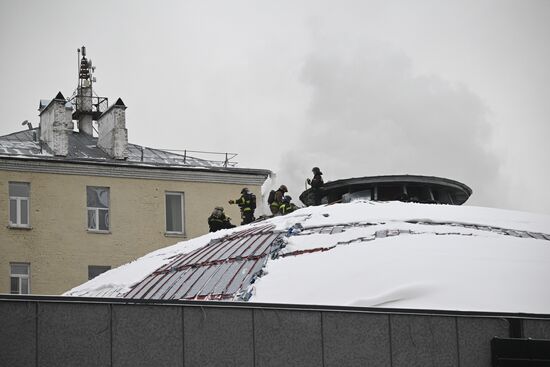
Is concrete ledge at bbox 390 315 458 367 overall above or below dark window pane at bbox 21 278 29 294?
below

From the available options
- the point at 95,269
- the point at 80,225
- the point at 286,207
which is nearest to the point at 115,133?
the point at 80,225

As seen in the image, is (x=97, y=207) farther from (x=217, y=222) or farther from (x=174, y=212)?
(x=217, y=222)

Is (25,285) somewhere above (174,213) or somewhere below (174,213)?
below

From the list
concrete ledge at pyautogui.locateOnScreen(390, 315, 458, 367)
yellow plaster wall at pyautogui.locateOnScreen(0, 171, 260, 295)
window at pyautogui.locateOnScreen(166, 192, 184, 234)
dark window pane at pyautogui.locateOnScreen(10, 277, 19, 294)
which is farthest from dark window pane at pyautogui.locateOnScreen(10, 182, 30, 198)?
concrete ledge at pyautogui.locateOnScreen(390, 315, 458, 367)

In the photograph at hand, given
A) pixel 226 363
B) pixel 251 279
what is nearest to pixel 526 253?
pixel 251 279

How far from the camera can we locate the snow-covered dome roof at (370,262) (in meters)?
24.9

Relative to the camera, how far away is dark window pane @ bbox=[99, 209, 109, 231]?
1844 inches

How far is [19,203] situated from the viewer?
45.7 meters

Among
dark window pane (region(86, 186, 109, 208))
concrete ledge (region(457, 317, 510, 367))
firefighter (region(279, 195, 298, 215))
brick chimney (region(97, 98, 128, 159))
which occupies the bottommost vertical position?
concrete ledge (region(457, 317, 510, 367))

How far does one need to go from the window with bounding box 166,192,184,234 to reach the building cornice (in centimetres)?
58

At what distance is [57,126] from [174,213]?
4825 mm

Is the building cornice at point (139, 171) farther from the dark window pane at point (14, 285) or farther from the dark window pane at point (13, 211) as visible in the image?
the dark window pane at point (14, 285)

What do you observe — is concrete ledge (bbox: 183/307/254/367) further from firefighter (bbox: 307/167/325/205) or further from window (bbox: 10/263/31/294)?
window (bbox: 10/263/31/294)

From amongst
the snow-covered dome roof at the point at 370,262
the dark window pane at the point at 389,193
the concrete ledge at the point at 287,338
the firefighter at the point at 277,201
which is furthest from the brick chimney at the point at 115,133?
the concrete ledge at the point at 287,338
